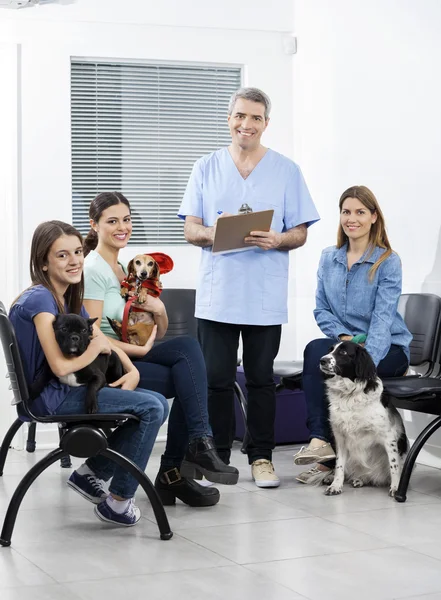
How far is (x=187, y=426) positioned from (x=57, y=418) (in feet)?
1.69

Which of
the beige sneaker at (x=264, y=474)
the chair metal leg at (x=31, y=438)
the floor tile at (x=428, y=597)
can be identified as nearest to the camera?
the floor tile at (x=428, y=597)

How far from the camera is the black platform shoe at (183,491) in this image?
10.6 feet

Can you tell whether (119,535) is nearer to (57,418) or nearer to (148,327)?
(57,418)

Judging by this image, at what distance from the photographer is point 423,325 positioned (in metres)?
3.82

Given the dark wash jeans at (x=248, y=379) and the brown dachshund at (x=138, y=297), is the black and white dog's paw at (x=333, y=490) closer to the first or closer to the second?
the dark wash jeans at (x=248, y=379)

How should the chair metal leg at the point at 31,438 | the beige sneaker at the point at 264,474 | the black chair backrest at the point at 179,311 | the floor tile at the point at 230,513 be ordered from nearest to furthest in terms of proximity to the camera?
the floor tile at the point at 230,513, the beige sneaker at the point at 264,474, the chair metal leg at the point at 31,438, the black chair backrest at the point at 179,311

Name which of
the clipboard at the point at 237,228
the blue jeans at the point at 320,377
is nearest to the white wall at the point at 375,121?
the blue jeans at the point at 320,377

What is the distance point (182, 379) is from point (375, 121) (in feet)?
6.64

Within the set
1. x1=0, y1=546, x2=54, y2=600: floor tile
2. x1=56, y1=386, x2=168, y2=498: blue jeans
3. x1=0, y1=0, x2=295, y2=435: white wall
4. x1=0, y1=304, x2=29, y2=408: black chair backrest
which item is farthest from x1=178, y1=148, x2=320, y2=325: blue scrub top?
x1=0, y1=546, x2=54, y2=600: floor tile

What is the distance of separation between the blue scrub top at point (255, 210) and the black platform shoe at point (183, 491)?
0.67 m

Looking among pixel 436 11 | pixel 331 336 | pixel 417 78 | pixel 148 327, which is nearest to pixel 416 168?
pixel 417 78

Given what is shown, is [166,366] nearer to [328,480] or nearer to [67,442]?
[67,442]

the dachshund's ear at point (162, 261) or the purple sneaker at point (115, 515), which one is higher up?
the dachshund's ear at point (162, 261)

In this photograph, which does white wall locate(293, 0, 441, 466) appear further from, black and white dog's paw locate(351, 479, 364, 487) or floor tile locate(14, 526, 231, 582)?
floor tile locate(14, 526, 231, 582)
